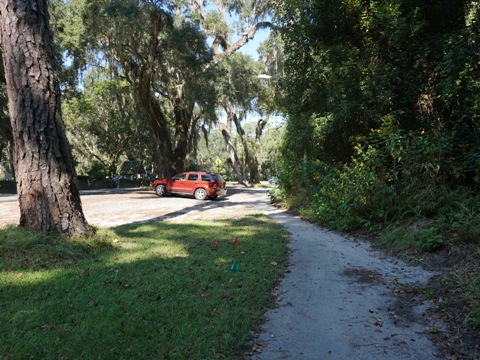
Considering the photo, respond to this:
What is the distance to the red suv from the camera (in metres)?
19.7

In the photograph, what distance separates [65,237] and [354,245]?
5.62 m

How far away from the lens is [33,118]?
5.21m

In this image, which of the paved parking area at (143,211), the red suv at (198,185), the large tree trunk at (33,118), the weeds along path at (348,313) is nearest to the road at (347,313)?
the weeds along path at (348,313)

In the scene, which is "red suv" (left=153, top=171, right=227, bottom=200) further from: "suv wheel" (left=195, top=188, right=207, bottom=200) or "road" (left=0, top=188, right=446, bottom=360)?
"road" (left=0, top=188, right=446, bottom=360)

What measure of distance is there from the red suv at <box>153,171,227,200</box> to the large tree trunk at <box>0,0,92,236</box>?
46.8 feet

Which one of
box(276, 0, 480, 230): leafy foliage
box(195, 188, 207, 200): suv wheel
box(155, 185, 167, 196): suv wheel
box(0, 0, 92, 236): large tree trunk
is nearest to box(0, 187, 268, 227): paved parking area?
box(195, 188, 207, 200): suv wheel

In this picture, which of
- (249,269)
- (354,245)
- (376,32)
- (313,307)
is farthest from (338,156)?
(313,307)

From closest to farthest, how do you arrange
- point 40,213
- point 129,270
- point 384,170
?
1. point 129,270
2. point 40,213
3. point 384,170

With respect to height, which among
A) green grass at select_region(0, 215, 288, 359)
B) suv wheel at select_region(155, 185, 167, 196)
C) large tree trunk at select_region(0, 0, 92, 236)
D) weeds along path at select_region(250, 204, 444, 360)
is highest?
large tree trunk at select_region(0, 0, 92, 236)

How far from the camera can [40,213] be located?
527cm

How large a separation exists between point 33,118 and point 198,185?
1467 cm

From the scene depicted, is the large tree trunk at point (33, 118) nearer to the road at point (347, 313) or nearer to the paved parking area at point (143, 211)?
the paved parking area at point (143, 211)

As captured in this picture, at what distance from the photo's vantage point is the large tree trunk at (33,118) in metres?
5.19

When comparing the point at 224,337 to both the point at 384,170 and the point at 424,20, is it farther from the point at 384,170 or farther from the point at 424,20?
the point at 424,20
